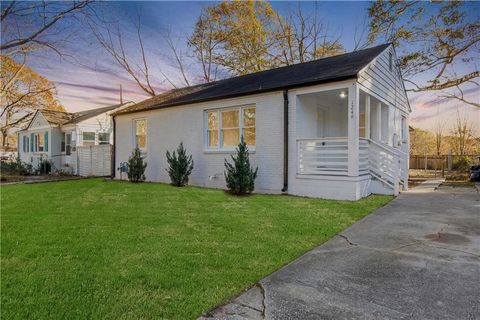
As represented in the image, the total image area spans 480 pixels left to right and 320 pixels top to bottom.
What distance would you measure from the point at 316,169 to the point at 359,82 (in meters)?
2.64

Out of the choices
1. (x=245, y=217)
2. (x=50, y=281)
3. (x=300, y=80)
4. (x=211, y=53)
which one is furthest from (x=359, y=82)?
(x=211, y=53)

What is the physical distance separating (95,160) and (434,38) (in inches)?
781

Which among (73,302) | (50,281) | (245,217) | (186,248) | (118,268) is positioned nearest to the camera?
(73,302)

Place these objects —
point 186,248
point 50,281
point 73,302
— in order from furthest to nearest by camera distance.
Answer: point 186,248 < point 50,281 < point 73,302

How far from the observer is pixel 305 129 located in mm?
9516

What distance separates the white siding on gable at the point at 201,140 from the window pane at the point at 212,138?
24 centimetres

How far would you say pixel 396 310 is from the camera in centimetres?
249

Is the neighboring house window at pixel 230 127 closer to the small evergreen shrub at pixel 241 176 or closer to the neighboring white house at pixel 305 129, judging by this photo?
the neighboring white house at pixel 305 129

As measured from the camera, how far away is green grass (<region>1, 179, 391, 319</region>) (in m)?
2.62

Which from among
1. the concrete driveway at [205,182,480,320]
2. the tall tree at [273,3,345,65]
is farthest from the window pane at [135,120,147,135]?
the tall tree at [273,3,345,65]

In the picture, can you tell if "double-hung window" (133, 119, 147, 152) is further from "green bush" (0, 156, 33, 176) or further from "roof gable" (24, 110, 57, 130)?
"green bush" (0, 156, 33, 176)

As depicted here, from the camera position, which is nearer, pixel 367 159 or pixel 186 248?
pixel 186 248

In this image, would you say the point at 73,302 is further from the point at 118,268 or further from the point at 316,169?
the point at 316,169

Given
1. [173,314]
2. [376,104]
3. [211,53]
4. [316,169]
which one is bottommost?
[173,314]
